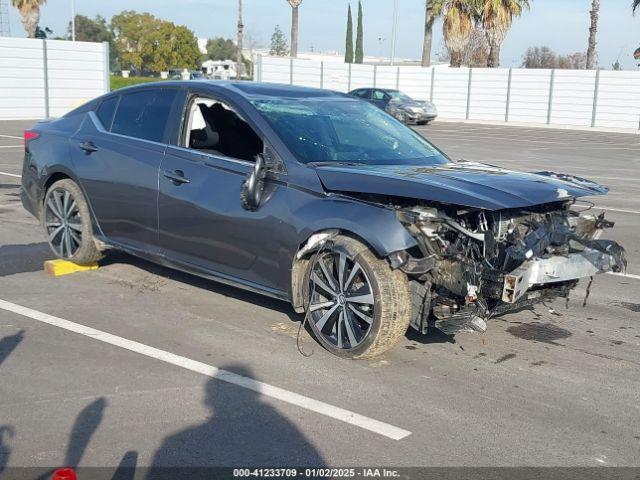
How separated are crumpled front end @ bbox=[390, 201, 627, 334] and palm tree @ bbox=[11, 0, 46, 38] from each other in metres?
46.8

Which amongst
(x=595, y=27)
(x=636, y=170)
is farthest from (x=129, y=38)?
(x=636, y=170)

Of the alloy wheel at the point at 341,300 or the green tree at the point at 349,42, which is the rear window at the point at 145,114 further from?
the green tree at the point at 349,42

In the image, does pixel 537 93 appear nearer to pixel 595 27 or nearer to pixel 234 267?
pixel 595 27

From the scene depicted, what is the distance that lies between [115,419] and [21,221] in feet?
20.5

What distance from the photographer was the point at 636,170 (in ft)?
59.8

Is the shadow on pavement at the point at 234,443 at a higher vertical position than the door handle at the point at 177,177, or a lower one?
lower

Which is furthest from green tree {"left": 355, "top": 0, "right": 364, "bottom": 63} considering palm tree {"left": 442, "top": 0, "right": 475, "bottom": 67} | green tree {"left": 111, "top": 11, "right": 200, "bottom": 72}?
palm tree {"left": 442, "top": 0, "right": 475, "bottom": 67}

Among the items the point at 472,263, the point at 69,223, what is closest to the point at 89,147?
the point at 69,223

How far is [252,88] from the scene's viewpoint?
623cm

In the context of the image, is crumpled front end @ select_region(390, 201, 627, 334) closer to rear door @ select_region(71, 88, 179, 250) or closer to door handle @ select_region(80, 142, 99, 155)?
rear door @ select_region(71, 88, 179, 250)

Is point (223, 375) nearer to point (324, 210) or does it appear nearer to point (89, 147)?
point (324, 210)

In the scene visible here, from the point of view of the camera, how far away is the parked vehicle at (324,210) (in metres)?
4.84

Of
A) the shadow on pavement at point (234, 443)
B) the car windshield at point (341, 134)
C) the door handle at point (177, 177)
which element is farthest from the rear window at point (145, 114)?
the shadow on pavement at point (234, 443)

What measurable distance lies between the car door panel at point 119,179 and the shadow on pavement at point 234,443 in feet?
7.56
